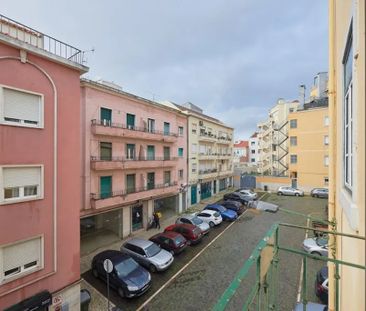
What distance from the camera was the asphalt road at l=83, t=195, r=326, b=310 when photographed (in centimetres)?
1016

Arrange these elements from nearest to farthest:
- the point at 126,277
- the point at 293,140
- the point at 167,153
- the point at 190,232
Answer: the point at 126,277 → the point at 190,232 → the point at 167,153 → the point at 293,140

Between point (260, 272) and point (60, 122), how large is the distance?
9264mm

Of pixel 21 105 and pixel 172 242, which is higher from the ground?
pixel 21 105

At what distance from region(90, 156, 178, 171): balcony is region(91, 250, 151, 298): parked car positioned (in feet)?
18.9

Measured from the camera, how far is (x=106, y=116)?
16.0 metres

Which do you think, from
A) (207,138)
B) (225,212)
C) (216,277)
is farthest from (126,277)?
(207,138)

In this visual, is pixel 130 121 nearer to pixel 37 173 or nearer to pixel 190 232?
pixel 190 232

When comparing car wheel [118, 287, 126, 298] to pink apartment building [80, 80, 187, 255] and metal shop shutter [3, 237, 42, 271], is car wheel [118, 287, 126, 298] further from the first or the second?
pink apartment building [80, 80, 187, 255]

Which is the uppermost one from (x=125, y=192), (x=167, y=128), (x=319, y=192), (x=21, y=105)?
(x=167, y=128)

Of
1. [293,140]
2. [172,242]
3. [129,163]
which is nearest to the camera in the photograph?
[172,242]

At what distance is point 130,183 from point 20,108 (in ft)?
35.2

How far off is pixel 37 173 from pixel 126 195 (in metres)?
8.75

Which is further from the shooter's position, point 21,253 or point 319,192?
point 319,192

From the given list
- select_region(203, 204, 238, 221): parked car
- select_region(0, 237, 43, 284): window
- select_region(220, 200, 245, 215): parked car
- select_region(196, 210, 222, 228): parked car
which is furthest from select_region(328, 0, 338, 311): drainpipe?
select_region(220, 200, 245, 215): parked car
